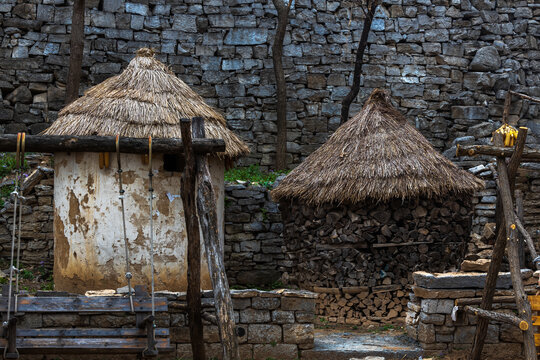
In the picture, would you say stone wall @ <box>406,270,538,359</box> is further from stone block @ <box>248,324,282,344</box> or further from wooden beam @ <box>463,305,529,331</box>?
stone block @ <box>248,324,282,344</box>

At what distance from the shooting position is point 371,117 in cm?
1070

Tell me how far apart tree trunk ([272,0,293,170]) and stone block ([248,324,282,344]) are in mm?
7538

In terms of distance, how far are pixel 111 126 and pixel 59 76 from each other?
21.7 feet

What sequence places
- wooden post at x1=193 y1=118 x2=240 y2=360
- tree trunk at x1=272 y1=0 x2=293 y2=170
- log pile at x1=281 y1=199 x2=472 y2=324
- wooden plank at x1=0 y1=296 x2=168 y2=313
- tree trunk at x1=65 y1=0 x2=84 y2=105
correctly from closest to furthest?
wooden post at x1=193 y1=118 x2=240 y2=360, wooden plank at x1=0 y1=296 x2=168 y2=313, log pile at x1=281 y1=199 x2=472 y2=324, tree trunk at x1=65 y1=0 x2=84 y2=105, tree trunk at x1=272 y1=0 x2=293 y2=170

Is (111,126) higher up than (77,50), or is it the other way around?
Result: (77,50)

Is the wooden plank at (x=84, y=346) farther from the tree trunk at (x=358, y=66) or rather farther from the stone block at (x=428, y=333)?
the tree trunk at (x=358, y=66)

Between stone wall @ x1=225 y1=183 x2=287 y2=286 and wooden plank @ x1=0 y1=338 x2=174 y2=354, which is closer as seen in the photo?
wooden plank @ x1=0 y1=338 x2=174 y2=354

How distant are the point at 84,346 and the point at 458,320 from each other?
4.12 metres

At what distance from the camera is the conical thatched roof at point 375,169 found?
975cm

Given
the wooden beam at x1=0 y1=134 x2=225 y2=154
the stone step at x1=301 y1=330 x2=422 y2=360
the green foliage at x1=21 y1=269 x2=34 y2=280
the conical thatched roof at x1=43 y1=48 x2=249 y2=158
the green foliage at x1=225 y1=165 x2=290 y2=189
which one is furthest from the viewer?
the green foliage at x1=225 y1=165 x2=290 y2=189

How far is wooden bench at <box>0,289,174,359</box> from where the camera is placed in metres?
5.98

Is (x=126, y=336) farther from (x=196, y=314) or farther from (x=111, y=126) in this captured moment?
(x=111, y=126)

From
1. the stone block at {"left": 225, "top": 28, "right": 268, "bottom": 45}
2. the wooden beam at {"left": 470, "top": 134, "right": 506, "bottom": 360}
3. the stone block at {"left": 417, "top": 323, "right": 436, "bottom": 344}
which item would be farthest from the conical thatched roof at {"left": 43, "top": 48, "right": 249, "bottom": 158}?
the stone block at {"left": 225, "top": 28, "right": 268, "bottom": 45}

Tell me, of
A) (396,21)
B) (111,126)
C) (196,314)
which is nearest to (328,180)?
(111,126)
